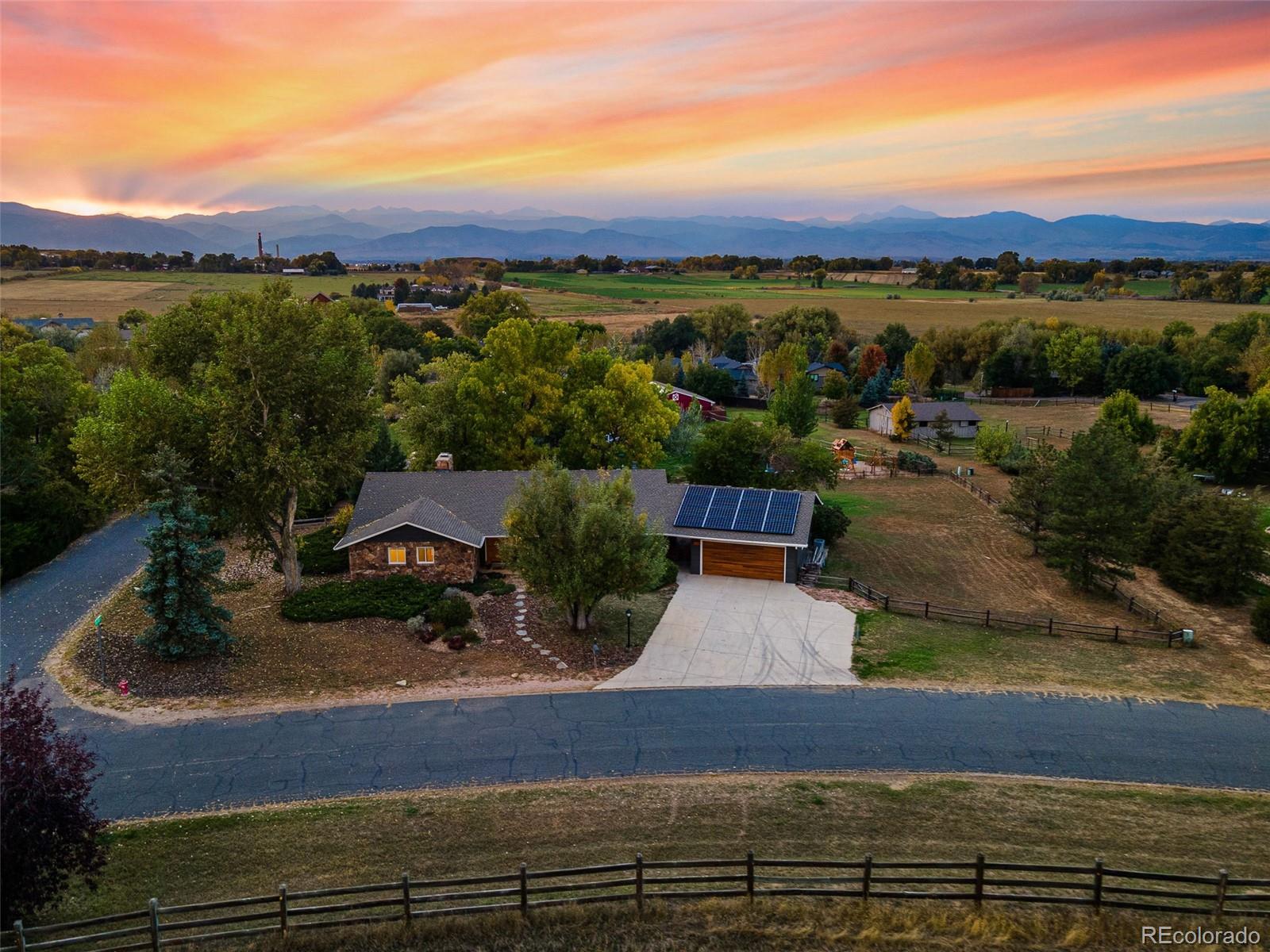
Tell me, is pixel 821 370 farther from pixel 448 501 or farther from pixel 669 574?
pixel 448 501

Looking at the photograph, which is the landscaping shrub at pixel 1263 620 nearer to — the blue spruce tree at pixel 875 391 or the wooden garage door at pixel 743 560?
the wooden garage door at pixel 743 560

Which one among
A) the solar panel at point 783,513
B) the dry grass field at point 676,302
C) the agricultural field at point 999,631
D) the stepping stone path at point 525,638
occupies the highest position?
the dry grass field at point 676,302

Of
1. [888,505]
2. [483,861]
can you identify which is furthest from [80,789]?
[888,505]

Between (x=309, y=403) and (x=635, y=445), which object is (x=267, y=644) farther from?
(x=635, y=445)

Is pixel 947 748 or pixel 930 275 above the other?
pixel 930 275

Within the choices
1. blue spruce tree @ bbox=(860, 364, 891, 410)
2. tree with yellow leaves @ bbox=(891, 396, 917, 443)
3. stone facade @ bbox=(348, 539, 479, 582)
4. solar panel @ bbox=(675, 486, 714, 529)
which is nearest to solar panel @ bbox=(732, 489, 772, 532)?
solar panel @ bbox=(675, 486, 714, 529)

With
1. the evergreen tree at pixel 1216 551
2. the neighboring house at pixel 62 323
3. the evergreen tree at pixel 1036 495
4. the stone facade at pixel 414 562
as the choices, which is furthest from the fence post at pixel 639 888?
the neighboring house at pixel 62 323

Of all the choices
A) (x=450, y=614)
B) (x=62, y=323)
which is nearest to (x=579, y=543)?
(x=450, y=614)
